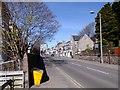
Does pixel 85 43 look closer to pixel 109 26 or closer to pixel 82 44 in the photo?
pixel 82 44

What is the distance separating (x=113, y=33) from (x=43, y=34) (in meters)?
38.7

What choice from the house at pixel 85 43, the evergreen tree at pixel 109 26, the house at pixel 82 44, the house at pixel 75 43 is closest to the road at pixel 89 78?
the evergreen tree at pixel 109 26

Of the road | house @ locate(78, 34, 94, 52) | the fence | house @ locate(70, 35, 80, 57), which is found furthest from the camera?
house @ locate(70, 35, 80, 57)

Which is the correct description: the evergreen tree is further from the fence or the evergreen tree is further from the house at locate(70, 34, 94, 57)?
the fence

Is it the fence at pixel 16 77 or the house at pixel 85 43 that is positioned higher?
the house at pixel 85 43

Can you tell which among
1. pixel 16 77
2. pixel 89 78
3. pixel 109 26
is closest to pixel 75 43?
pixel 109 26

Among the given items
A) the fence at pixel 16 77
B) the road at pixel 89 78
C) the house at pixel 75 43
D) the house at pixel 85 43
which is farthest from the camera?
the house at pixel 75 43

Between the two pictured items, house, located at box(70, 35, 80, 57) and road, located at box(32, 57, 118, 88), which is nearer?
road, located at box(32, 57, 118, 88)

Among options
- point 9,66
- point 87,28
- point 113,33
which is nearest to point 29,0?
point 9,66

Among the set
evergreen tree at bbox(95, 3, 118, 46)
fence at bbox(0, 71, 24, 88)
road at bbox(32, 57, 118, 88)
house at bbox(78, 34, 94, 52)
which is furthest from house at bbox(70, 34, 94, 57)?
fence at bbox(0, 71, 24, 88)

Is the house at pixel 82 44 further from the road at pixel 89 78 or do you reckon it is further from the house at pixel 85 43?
the road at pixel 89 78

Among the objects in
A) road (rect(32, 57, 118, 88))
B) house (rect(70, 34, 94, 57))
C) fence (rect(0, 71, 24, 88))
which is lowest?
road (rect(32, 57, 118, 88))

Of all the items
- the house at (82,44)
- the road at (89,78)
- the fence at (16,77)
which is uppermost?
the house at (82,44)

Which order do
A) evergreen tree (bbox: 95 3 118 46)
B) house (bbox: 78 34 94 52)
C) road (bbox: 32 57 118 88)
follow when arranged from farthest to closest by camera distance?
house (bbox: 78 34 94 52) < evergreen tree (bbox: 95 3 118 46) < road (bbox: 32 57 118 88)
